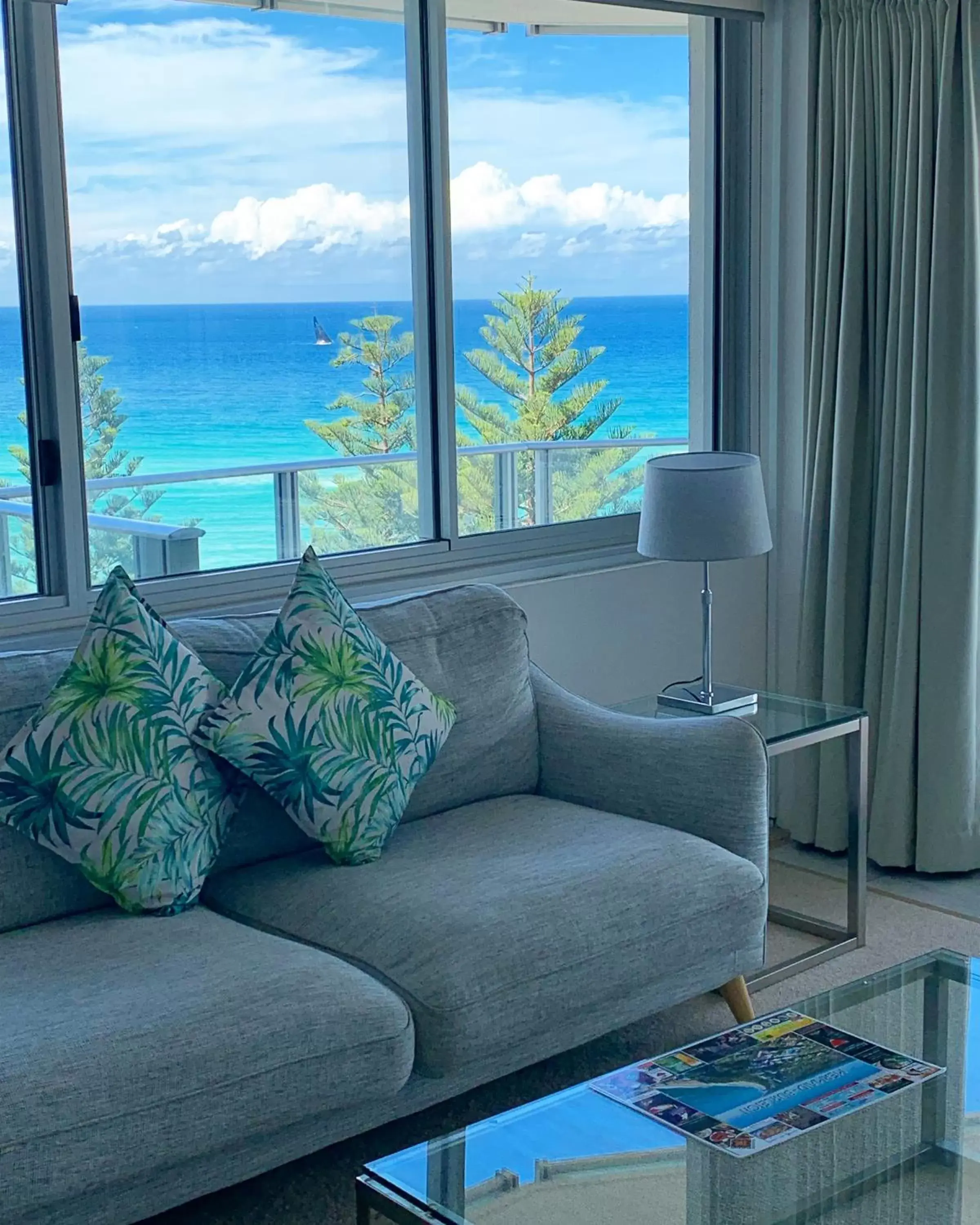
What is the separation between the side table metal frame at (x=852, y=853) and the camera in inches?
128

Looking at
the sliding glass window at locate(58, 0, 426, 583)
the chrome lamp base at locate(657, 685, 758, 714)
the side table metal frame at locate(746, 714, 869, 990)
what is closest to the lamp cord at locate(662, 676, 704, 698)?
the chrome lamp base at locate(657, 685, 758, 714)

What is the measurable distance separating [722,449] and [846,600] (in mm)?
581

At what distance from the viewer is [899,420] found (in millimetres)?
3666

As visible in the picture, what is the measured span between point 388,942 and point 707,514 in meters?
1.28

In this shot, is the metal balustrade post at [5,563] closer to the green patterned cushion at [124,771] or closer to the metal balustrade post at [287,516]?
the green patterned cushion at [124,771]

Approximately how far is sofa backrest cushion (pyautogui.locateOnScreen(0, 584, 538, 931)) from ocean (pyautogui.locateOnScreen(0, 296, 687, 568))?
0.43 m

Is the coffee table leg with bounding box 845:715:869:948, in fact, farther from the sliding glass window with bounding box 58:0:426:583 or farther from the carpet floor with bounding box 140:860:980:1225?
the sliding glass window with bounding box 58:0:426:583

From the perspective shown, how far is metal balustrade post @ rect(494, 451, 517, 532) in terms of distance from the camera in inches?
145

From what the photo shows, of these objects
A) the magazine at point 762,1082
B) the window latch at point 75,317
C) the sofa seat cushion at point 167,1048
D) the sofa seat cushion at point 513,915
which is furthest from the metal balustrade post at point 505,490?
the magazine at point 762,1082

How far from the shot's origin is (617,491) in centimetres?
395

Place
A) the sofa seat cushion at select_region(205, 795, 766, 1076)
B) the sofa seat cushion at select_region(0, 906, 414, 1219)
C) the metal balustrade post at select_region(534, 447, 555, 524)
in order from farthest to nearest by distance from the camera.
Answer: the metal balustrade post at select_region(534, 447, 555, 524) < the sofa seat cushion at select_region(205, 795, 766, 1076) < the sofa seat cushion at select_region(0, 906, 414, 1219)

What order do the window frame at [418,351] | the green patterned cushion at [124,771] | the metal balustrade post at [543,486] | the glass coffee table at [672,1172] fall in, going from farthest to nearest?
1. the metal balustrade post at [543,486]
2. the window frame at [418,351]
3. the green patterned cushion at [124,771]
4. the glass coffee table at [672,1172]

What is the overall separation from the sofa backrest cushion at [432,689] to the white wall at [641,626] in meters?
0.45

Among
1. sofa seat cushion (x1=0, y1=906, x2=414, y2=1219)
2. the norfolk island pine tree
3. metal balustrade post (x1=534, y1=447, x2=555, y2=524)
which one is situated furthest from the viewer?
metal balustrade post (x1=534, y1=447, x2=555, y2=524)
